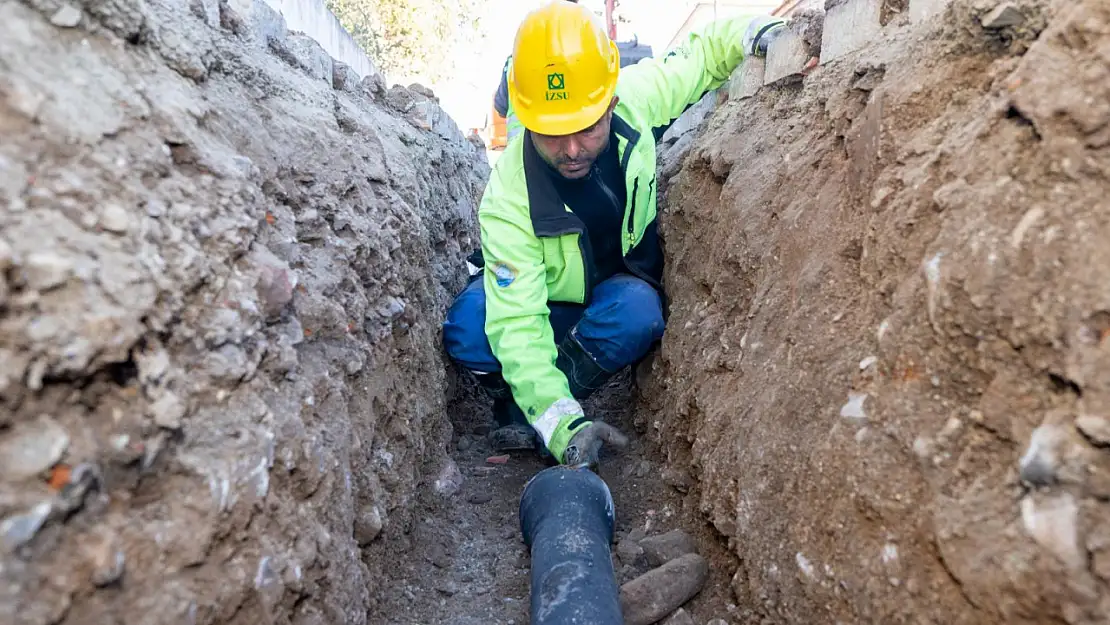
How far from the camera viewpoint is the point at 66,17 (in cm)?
126

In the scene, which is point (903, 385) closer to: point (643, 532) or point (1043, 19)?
point (1043, 19)

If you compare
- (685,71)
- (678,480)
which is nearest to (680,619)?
(678,480)

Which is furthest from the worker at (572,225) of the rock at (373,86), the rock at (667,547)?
the rock at (373,86)

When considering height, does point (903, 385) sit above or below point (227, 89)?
below

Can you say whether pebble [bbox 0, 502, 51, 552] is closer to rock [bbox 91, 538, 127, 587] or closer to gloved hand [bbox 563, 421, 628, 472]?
rock [bbox 91, 538, 127, 587]

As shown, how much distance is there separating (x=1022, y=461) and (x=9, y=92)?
1649mm

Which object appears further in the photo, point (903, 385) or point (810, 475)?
point (810, 475)

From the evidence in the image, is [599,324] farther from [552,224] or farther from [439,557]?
[439,557]

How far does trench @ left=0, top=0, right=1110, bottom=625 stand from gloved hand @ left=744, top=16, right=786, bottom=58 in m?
0.25

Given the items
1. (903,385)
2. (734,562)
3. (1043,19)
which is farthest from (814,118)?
(734,562)

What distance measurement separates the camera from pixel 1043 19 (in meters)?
1.27

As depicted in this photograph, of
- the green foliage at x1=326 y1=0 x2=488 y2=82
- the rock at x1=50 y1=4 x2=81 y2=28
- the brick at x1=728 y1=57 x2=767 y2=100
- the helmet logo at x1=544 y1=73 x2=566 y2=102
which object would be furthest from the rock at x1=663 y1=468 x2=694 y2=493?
the green foliage at x1=326 y1=0 x2=488 y2=82

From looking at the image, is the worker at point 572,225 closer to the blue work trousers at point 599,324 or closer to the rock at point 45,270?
the blue work trousers at point 599,324

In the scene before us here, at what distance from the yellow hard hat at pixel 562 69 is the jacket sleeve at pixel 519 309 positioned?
0.42 metres
